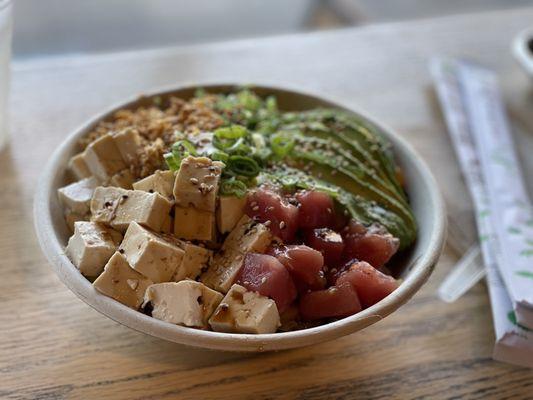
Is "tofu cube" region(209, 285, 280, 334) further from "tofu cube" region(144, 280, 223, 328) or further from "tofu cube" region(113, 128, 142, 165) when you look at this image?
"tofu cube" region(113, 128, 142, 165)

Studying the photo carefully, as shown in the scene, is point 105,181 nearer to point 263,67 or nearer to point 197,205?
point 197,205

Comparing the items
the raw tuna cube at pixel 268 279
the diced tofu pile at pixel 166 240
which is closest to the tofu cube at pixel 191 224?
the diced tofu pile at pixel 166 240

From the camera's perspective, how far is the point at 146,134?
5.07 feet

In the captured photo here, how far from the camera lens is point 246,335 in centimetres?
115

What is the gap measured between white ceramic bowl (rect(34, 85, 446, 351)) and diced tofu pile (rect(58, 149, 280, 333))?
3 cm

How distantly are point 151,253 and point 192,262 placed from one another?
109mm

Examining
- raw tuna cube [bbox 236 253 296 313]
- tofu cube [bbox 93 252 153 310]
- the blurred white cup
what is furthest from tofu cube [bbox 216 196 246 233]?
the blurred white cup

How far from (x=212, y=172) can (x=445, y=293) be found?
0.68 metres

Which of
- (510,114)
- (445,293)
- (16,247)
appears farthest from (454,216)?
(16,247)

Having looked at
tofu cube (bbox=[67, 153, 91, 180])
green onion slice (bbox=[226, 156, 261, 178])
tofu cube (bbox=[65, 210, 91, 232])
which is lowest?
tofu cube (bbox=[65, 210, 91, 232])

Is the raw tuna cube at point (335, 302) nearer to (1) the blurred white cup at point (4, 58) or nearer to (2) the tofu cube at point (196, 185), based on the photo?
(2) the tofu cube at point (196, 185)

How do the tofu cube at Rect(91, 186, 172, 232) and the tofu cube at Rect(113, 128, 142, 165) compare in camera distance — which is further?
the tofu cube at Rect(113, 128, 142, 165)

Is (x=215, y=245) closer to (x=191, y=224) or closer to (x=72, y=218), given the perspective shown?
(x=191, y=224)

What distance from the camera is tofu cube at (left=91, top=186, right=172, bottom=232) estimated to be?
1.29m
